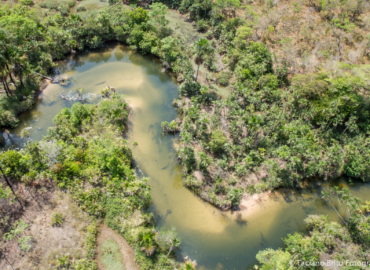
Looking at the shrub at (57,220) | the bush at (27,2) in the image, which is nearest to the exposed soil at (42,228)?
the shrub at (57,220)

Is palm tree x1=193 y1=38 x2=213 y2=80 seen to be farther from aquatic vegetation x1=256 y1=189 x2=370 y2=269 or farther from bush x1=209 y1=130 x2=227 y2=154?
aquatic vegetation x1=256 y1=189 x2=370 y2=269

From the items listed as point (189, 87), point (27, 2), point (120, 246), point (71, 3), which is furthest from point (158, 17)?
point (120, 246)

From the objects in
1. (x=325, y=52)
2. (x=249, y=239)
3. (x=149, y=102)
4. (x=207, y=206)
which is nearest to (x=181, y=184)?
(x=207, y=206)

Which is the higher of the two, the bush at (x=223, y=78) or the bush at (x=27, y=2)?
the bush at (x=223, y=78)

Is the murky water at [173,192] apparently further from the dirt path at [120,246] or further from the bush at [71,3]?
the bush at [71,3]

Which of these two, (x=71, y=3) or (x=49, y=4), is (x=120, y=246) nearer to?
(x=49, y=4)

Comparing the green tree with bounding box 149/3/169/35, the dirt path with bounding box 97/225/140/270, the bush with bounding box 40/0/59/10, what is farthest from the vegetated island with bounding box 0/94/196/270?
the bush with bounding box 40/0/59/10
